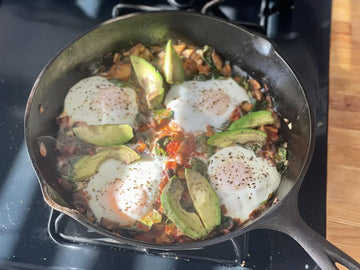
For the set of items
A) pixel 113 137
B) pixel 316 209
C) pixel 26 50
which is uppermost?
pixel 26 50

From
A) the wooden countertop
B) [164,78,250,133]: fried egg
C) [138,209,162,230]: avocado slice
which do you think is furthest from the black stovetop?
[164,78,250,133]: fried egg

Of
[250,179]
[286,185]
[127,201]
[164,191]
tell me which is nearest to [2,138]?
[127,201]

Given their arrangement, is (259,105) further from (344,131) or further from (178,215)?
(178,215)

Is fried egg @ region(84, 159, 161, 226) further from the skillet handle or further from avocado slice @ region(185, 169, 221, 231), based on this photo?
the skillet handle

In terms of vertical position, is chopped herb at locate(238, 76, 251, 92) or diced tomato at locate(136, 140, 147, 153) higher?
chopped herb at locate(238, 76, 251, 92)

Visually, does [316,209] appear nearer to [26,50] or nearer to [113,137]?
[113,137]
